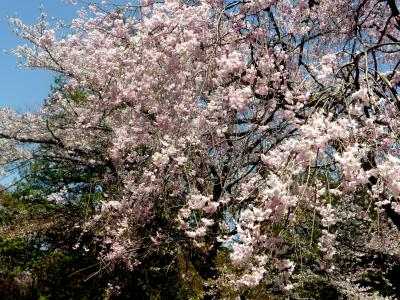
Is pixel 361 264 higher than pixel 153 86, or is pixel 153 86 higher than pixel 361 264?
pixel 153 86

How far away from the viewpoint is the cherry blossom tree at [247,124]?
2.76m

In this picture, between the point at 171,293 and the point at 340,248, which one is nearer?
the point at 340,248

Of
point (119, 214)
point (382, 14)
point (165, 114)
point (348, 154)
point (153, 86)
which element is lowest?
point (348, 154)

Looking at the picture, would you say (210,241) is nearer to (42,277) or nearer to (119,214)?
(119,214)

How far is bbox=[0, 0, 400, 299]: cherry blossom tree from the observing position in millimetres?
2758

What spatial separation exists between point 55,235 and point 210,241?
820cm

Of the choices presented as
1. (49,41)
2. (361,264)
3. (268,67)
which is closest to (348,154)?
(268,67)

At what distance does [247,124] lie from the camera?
5133 mm

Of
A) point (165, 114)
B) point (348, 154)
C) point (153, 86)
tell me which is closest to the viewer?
point (348, 154)

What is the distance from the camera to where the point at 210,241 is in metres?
7.35

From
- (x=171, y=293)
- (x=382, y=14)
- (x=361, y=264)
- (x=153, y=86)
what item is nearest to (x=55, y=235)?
(x=171, y=293)

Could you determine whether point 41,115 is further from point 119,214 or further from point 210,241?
point 210,241

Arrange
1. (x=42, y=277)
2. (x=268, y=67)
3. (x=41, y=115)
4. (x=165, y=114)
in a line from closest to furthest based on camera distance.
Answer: (x=268, y=67)
(x=165, y=114)
(x=41, y=115)
(x=42, y=277)

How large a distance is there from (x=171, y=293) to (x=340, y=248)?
16.9 ft
